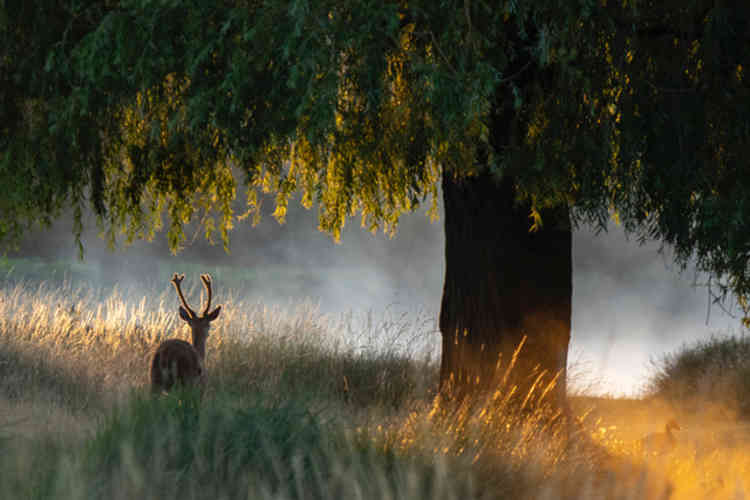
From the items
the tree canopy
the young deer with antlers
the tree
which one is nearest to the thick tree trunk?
the tree

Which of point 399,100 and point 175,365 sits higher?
point 399,100

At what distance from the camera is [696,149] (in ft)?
20.4

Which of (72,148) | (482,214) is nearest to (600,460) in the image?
(482,214)

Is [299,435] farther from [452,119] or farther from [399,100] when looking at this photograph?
[399,100]

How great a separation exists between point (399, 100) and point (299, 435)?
3.38 metres

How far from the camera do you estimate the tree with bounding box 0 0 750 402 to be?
17.4 ft

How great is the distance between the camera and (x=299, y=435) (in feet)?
18.4

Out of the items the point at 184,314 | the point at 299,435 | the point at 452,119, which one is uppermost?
the point at 452,119

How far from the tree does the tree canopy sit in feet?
0.06

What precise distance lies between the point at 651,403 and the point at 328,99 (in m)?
11.8

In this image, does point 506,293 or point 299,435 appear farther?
point 506,293

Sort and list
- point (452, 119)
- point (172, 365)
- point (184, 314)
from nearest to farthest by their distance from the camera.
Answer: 1. point (452, 119)
2. point (172, 365)
3. point (184, 314)

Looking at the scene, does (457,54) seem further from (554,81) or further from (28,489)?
(28,489)

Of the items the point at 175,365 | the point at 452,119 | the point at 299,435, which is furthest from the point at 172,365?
the point at 452,119
